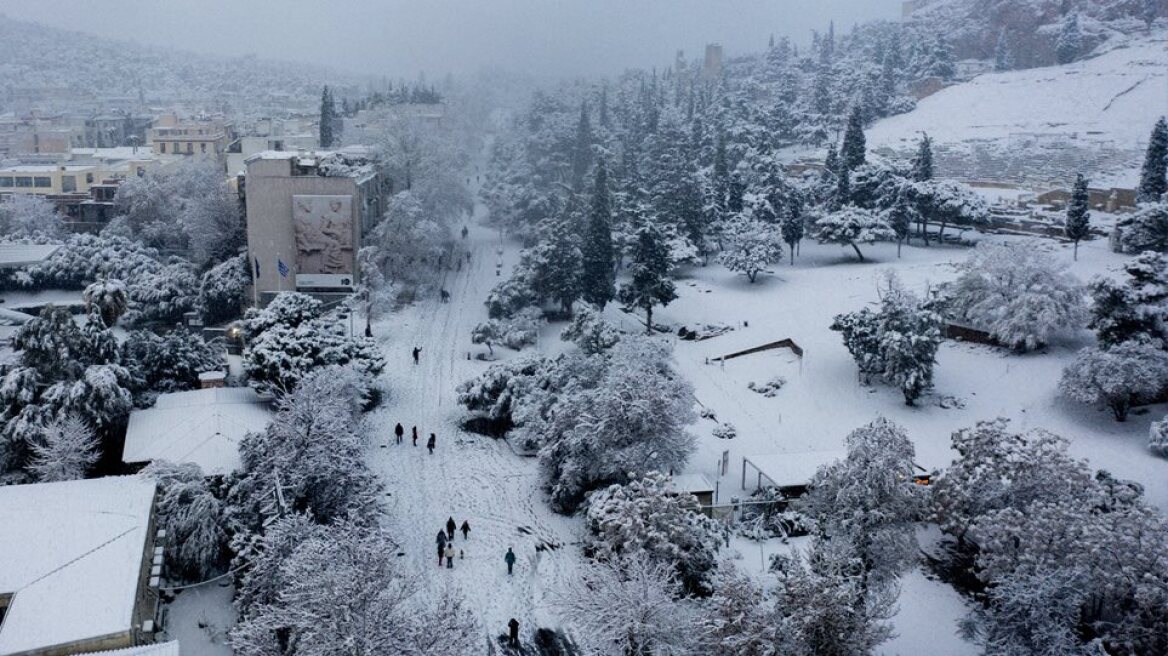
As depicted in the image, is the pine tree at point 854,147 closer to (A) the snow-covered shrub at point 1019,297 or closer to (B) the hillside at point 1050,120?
(B) the hillside at point 1050,120

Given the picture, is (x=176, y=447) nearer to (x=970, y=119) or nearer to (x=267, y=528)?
(x=267, y=528)

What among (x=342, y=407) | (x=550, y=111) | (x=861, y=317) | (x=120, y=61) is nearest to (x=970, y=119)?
(x=550, y=111)

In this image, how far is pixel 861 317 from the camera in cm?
3197

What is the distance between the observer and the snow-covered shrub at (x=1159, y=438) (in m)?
25.1

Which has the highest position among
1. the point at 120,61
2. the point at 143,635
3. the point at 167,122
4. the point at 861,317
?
the point at 120,61

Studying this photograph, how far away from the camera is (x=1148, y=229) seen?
38094mm

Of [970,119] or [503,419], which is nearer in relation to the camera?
[503,419]

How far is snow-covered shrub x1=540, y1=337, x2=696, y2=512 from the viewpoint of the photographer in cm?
2362

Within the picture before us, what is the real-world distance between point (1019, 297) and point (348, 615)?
2687 centimetres

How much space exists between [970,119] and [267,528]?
7507 cm

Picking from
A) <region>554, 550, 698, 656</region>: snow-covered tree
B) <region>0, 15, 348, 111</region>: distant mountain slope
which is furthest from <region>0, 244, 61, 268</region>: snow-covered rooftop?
<region>0, 15, 348, 111</region>: distant mountain slope

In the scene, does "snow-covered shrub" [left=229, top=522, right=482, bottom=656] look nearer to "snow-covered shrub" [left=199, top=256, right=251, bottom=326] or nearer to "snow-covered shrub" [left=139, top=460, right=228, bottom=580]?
"snow-covered shrub" [left=139, top=460, right=228, bottom=580]

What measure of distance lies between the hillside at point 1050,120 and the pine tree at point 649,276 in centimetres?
3434

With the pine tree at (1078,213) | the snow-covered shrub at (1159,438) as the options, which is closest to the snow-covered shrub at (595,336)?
the snow-covered shrub at (1159,438)
